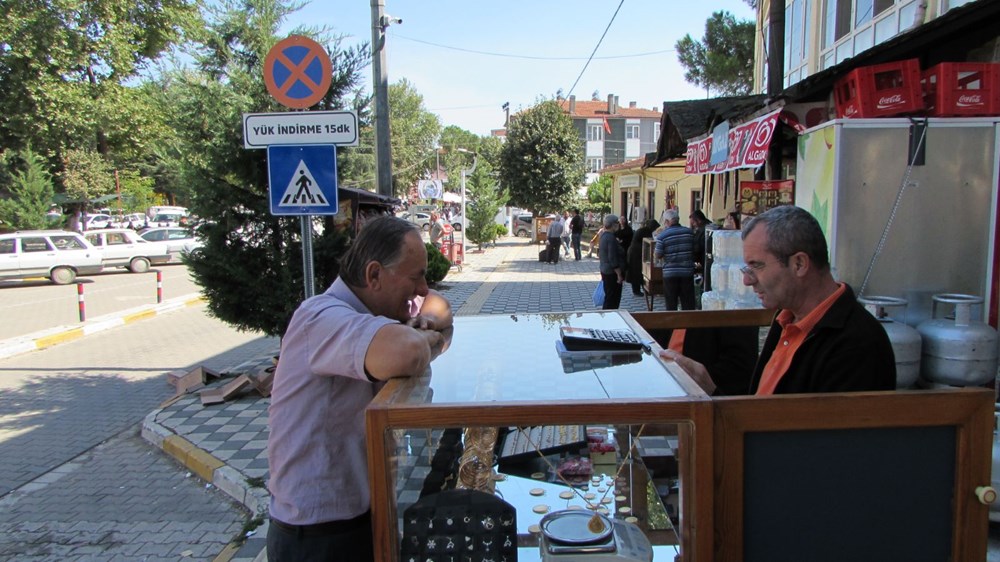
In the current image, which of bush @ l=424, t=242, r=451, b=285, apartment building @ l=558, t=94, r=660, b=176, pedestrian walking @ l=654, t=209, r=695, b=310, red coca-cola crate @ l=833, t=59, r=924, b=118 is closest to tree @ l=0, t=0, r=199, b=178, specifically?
bush @ l=424, t=242, r=451, b=285

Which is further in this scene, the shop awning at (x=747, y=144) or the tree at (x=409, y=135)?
the tree at (x=409, y=135)

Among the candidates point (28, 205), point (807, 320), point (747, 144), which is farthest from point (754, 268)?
point (28, 205)

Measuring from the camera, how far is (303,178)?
201 inches

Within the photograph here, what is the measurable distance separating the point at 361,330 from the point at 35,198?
30556 mm

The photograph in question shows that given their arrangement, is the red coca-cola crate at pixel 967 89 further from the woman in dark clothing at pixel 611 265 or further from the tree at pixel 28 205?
the tree at pixel 28 205

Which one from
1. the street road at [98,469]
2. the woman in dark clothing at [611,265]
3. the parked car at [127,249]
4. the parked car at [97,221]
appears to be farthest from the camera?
the parked car at [97,221]

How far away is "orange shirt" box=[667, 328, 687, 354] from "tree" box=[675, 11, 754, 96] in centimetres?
1749

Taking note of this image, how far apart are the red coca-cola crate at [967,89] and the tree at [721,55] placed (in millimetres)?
14849

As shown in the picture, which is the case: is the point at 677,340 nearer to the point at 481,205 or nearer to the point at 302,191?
the point at 302,191

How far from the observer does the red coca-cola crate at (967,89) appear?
4.54 metres

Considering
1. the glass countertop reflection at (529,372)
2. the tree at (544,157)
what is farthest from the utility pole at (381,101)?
the tree at (544,157)

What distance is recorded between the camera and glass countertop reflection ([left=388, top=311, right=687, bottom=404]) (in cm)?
160

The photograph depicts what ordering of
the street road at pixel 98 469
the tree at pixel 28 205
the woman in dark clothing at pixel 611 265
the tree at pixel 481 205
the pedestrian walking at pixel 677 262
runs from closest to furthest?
the street road at pixel 98 469
the pedestrian walking at pixel 677 262
the woman in dark clothing at pixel 611 265
the tree at pixel 28 205
the tree at pixel 481 205

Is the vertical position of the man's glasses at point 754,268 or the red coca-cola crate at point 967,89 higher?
the red coca-cola crate at point 967,89
